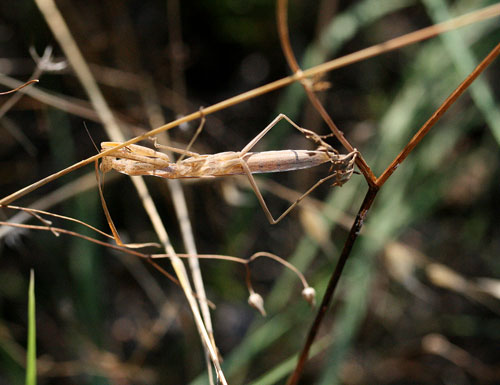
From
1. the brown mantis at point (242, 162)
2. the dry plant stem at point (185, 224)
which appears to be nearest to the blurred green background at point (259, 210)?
the dry plant stem at point (185, 224)

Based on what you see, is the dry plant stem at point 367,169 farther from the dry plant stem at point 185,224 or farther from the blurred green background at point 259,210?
the blurred green background at point 259,210

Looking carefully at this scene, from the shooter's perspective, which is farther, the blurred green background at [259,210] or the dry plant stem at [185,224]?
the blurred green background at [259,210]

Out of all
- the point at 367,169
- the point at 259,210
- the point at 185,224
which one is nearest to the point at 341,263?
the point at 367,169

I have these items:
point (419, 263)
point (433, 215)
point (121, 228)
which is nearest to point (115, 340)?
point (121, 228)

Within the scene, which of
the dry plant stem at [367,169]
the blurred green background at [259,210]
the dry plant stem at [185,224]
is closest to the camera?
the dry plant stem at [367,169]

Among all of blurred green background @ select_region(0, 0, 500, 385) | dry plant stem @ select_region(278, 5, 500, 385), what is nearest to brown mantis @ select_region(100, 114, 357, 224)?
dry plant stem @ select_region(278, 5, 500, 385)

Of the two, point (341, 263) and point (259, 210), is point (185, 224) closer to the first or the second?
point (341, 263)
